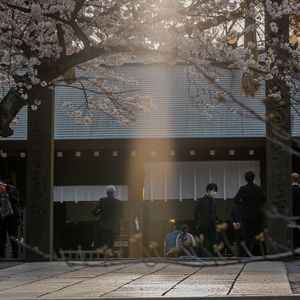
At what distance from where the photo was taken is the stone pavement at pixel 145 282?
287 inches

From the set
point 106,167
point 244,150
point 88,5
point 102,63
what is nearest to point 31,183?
point 102,63

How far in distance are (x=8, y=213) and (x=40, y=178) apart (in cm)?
110

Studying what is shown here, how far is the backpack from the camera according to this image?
13266mm

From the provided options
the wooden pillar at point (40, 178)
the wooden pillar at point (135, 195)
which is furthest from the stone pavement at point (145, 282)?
the wooden pillar at point (135, 195)

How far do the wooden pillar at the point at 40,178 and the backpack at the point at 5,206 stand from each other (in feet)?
1.96

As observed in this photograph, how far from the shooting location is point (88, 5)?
1035 cm

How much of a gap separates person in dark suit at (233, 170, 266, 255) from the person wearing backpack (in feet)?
13.8

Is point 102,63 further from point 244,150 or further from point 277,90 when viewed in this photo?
point 244,150

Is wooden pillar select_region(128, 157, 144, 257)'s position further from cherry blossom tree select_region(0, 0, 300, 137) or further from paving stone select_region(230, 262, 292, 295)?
paving stone select_region(230, 262, 292, 295)

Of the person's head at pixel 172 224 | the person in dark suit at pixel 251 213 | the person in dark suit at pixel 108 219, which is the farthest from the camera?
the person's head at pixel 172 224

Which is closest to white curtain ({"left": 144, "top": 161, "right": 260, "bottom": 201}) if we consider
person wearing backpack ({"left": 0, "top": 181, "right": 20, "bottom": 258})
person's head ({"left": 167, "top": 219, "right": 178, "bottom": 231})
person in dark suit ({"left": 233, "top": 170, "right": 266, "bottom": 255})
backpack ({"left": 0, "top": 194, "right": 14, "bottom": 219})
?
person's head ({"left": 167, "top": 219, "right": 178, "bottom": 231})

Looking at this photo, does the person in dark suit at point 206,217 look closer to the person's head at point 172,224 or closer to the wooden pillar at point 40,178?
the person's head at point 172,224

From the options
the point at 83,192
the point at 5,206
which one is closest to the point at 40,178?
the point at 5,206

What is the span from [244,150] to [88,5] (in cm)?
777
